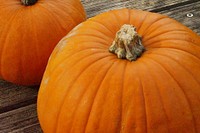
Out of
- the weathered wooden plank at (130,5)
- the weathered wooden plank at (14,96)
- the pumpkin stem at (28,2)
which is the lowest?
the weathered wooden plank at (14,96)

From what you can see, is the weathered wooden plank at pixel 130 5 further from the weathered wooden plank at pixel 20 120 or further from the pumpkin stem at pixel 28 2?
the weathered wooden plank at pixel 20 120

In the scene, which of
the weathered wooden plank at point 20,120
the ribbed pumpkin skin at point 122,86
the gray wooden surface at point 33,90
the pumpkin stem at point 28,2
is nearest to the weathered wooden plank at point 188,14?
the gray wooden surface at point 33,90

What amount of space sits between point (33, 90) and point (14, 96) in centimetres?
7

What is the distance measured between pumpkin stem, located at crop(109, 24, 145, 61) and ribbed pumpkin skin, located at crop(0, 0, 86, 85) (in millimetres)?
320

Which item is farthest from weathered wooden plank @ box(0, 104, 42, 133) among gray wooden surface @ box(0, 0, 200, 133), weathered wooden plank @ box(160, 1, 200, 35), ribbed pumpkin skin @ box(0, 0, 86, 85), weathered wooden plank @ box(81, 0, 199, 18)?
weathered wooden plank @ box(160, 1, 200, 35)

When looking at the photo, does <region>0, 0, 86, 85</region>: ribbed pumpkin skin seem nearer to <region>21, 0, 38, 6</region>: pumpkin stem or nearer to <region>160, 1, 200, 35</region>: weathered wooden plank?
<region>21, 0, 38, 6</region>: pumpkin stem

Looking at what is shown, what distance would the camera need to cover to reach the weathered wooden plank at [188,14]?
1625 millimetres

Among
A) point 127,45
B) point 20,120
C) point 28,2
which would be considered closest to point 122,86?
point 127,45

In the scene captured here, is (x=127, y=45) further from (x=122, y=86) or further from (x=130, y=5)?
(x=130, y=5)

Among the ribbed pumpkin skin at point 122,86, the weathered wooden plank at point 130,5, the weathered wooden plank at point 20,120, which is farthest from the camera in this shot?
the weathered wooden plank at point 130,5

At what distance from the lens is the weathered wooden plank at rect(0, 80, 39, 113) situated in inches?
51.5

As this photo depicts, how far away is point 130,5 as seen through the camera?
1.76 meters

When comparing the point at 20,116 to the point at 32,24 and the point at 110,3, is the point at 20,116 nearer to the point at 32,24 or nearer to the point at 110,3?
the point at 32,24

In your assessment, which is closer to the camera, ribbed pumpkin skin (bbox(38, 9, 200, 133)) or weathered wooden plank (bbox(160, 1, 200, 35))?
ribbed pumpkin skin (bbox(38, 9, 200, 133))
